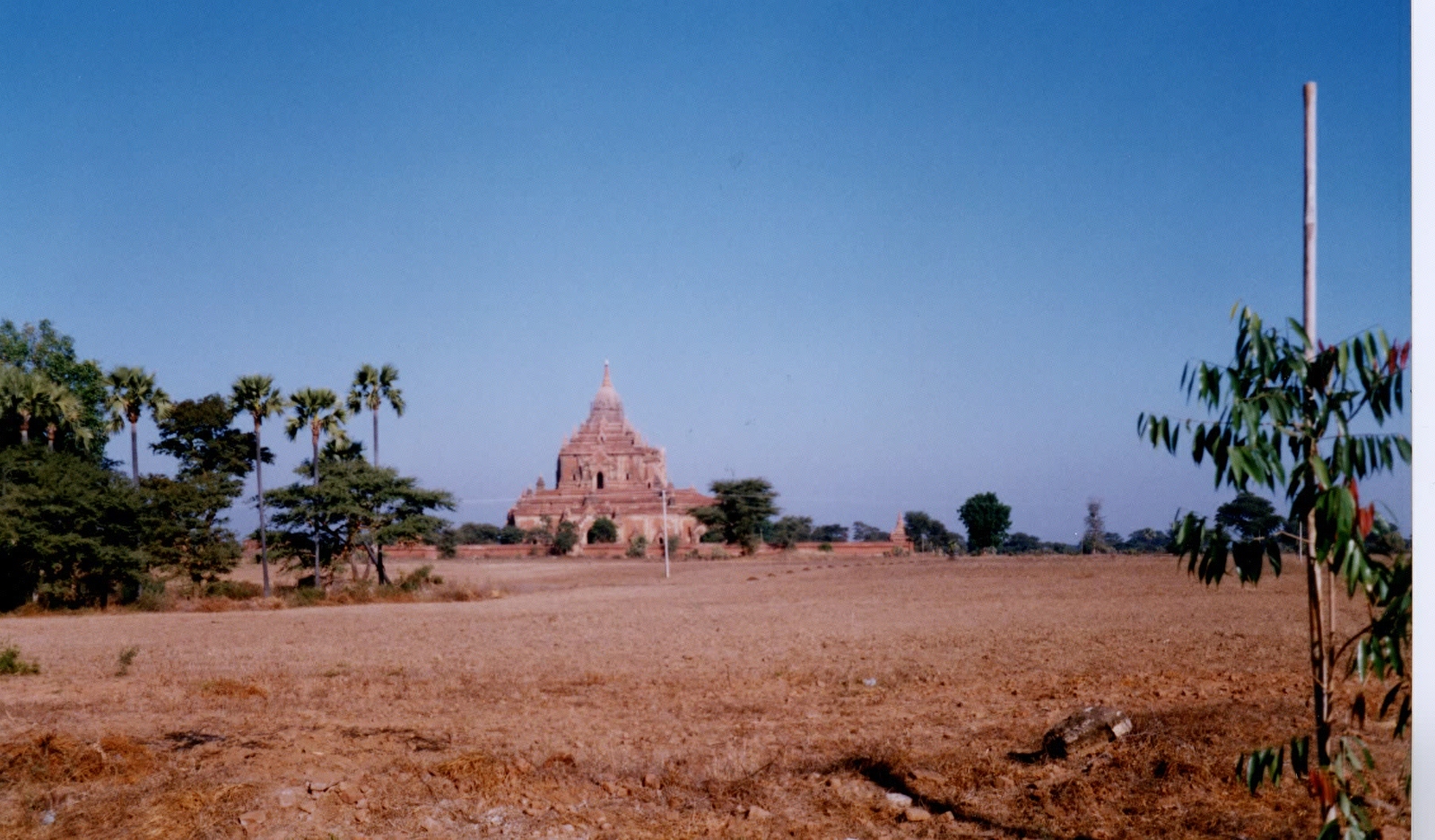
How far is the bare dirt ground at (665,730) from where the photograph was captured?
6.82 m

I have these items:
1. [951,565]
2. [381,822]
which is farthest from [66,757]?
[951,565]

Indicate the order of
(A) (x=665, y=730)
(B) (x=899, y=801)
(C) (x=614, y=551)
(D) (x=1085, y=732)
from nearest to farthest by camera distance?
(B) (x=899, y=801), (D) (x=1085, y=732), (A) (x=665, y=730), (C) (x=614, y=551)

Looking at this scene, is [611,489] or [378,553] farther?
[611,489]

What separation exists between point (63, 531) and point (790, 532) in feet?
206

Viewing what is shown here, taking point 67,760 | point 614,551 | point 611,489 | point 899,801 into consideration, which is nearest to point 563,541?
point 614,551

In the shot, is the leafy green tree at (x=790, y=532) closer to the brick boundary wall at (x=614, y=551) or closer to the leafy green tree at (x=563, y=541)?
the brick boundary wall at (x=614, y=551)

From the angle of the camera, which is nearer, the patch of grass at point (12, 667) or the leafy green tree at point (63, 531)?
the patch of grass at point (12, 667)

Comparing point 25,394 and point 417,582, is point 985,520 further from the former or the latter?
point 25,394

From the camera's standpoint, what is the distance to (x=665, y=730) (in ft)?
31.9

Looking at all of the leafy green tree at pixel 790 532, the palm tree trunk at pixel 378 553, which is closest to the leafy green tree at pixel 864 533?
the leafy green tree at pixel 790 532

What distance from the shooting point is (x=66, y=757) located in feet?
26.4

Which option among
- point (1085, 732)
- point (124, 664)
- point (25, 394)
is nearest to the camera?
point (1085, 732)

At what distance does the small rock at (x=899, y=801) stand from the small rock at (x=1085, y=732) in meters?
1.55

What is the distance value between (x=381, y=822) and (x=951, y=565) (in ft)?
152
